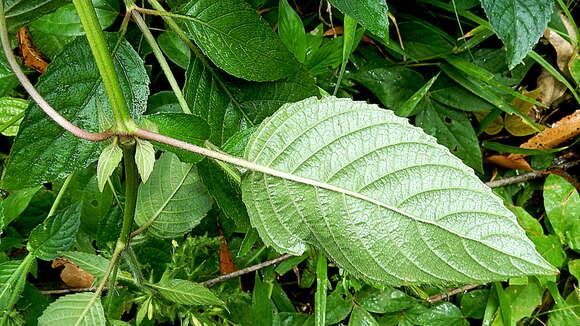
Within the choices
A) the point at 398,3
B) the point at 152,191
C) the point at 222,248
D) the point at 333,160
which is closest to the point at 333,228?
the point at 333,160

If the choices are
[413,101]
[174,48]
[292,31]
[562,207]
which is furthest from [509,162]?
[174,48]

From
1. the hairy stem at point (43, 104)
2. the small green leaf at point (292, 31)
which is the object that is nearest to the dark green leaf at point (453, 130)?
the small green leaf at point (292, 31)

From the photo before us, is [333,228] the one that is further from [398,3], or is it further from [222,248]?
[398,3]

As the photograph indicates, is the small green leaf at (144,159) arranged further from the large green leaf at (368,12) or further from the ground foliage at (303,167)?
the large green leaf at (368,12)

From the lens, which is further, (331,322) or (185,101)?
(331,322)

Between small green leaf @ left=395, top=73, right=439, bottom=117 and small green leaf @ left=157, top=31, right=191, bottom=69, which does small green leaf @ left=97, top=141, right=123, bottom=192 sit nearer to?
small green leaf @ left=157, top=31, right=191, bottom=69

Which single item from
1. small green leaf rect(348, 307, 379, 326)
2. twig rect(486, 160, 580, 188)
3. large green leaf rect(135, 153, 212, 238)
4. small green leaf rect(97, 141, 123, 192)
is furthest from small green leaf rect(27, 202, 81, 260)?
twig rect(486, 160, 580, 188)

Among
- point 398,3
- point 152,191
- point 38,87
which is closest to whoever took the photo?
point 38,87

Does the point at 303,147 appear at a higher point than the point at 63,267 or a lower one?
higher
